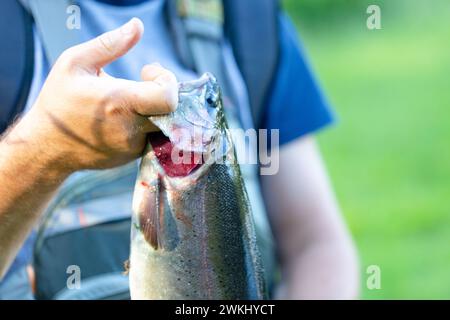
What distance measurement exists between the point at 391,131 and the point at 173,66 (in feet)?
13.7

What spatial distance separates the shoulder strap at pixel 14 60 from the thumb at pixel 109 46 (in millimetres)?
282

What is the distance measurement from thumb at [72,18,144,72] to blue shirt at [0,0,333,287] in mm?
300

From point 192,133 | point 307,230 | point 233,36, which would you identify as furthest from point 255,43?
point 192,133

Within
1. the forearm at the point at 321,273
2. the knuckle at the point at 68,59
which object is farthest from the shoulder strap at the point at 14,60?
the forearm at the point at 321,273

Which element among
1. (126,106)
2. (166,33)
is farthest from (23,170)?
(166,33)

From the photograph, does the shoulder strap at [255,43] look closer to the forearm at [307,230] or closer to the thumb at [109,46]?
the forearm at [307,230]

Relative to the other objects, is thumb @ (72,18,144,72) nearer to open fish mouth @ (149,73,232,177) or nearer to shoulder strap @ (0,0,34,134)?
open fish mouth @ (149,73,232,177)

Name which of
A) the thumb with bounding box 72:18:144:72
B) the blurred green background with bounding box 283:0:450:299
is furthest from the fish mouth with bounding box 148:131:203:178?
the blurred green background with bounding box 283:0:450:299

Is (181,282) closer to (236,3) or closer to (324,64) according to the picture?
(236,3)

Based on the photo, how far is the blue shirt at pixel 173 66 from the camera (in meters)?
1.87

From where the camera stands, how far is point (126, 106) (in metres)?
1.44

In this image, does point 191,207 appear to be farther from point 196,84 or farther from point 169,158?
point 196,84

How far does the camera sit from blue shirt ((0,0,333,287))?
6.13ft
